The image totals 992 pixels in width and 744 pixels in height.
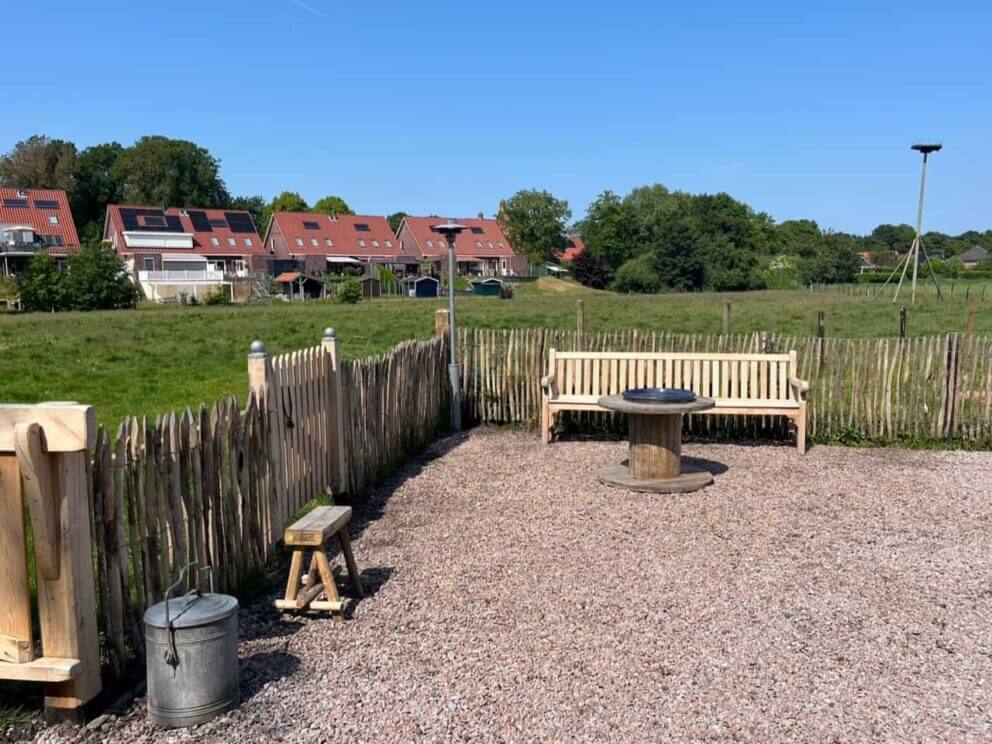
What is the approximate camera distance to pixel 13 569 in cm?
390

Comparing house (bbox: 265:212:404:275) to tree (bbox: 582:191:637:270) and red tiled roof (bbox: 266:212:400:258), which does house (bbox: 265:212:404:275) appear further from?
tree (bbox: 582:191:637:270)

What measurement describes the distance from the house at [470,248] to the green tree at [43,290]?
4447cm

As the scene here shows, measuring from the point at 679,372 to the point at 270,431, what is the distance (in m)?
6.06

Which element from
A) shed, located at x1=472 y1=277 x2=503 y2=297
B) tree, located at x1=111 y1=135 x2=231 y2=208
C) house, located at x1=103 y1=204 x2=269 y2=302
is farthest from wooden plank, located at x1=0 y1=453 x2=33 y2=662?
tree, located at x1=111 y1=135 x2=231 y2=208

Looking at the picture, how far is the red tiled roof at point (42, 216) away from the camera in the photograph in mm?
62412

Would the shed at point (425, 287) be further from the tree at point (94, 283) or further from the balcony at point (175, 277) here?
the tree at point (94, 283)

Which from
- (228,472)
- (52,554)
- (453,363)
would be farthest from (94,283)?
(52,554)

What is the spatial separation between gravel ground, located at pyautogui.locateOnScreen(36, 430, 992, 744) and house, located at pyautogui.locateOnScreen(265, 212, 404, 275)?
70239 mm

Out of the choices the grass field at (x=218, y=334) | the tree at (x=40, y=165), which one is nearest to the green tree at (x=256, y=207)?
the tree at (x=40, y=165)

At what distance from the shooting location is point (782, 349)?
1114cm

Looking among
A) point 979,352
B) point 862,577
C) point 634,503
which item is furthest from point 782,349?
point 862,577

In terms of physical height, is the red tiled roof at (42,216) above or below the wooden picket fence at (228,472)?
above

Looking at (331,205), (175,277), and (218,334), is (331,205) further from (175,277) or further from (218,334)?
(218,334)

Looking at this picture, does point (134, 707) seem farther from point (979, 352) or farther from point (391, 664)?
point (979, 352)
